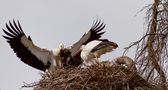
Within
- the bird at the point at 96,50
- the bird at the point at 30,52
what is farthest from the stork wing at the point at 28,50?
the bird at the point at 96,50

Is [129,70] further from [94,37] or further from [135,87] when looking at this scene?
[94,37]

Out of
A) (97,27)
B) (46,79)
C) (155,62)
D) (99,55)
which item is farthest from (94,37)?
(155,62)

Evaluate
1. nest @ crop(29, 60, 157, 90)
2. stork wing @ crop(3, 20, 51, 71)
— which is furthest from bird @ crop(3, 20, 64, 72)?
nest @ crop(29, 60, 157, 90)

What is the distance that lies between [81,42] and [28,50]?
0.95 meters

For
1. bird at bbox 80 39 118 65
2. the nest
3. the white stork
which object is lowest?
the nest

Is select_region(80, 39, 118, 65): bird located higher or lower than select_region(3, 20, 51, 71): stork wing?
lower

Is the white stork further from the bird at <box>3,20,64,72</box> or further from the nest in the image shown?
the nest

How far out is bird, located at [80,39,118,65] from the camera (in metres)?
9.16

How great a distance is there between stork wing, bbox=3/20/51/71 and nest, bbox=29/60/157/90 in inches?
89.6

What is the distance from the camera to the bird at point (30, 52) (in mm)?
10766

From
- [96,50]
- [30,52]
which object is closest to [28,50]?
[30,52]

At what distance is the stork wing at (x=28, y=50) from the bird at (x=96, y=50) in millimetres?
1419

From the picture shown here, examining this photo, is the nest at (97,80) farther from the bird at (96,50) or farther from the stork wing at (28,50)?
the stork wing at (28,50)

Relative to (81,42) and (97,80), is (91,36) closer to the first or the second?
(81,42)
